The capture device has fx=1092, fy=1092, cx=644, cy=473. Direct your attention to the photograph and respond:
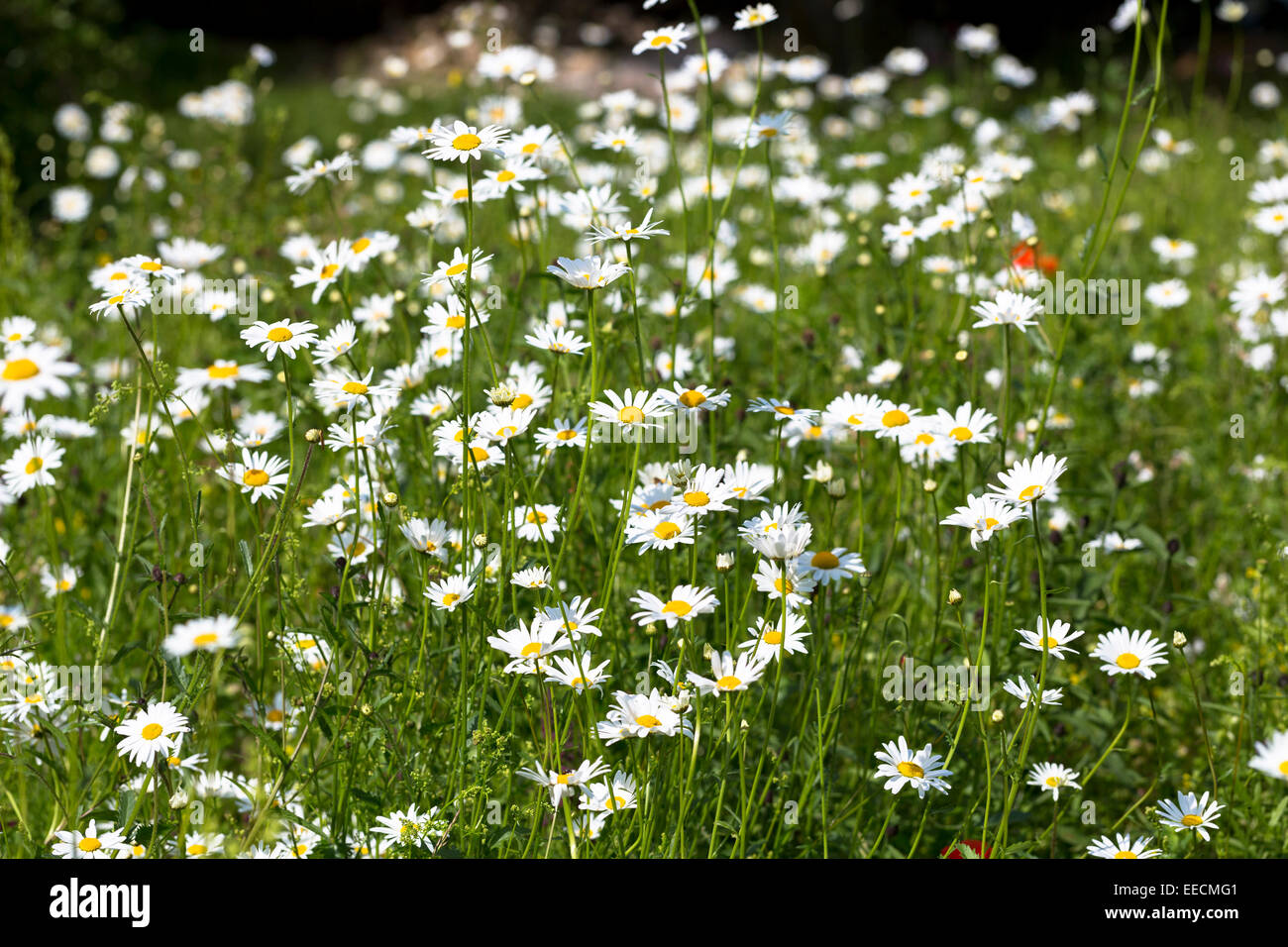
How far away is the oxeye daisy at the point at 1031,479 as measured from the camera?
5.36 feet

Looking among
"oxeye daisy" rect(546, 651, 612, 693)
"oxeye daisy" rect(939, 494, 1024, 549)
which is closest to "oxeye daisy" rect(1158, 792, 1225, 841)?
"oxeye daisy" rect(939, 494, 1024, 549)

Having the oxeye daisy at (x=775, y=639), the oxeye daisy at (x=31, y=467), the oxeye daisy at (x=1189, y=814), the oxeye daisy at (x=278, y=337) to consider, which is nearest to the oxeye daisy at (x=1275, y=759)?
the oxeye daisy at (x=1189, y=814)

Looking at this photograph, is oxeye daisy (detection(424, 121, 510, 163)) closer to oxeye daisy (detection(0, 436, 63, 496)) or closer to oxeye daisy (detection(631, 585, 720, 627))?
oxeye daisy (detection(631, 585, 720, 627))

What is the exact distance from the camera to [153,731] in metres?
1.63

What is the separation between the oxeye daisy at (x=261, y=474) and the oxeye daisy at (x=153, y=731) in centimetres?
46

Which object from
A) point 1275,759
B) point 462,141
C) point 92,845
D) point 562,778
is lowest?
point 92,845

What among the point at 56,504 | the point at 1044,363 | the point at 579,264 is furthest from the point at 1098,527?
the point at 56,504

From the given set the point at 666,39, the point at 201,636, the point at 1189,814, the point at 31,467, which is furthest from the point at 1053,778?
the point at 31,467

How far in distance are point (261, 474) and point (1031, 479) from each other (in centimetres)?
136

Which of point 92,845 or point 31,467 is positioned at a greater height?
point 31,467

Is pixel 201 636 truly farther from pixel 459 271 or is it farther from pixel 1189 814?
pixel 1189 814

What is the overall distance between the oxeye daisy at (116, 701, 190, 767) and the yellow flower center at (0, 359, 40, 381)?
20.4 inches
